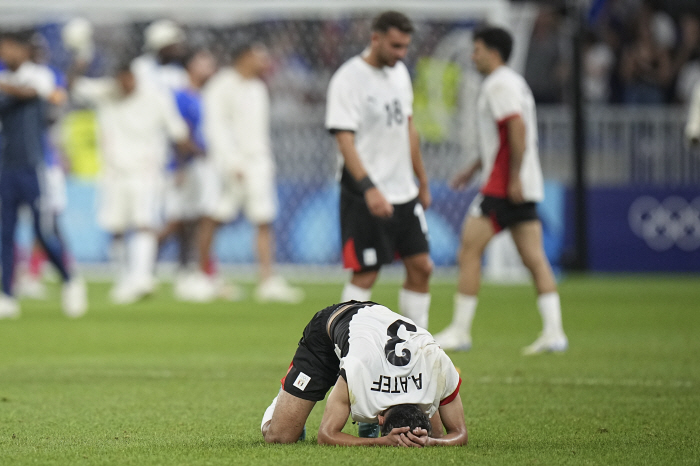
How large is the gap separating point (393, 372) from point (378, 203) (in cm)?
244

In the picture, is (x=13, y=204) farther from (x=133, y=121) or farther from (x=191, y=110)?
(x=191, y=110)

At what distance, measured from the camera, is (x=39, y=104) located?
1209 centimetres

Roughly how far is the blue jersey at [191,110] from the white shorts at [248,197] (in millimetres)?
821

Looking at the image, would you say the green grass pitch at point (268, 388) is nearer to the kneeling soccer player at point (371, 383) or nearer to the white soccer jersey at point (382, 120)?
the kneeling soccer player at point (371, 383)

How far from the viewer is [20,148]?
11914 mm

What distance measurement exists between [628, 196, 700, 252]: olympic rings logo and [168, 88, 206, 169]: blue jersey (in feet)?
21.0

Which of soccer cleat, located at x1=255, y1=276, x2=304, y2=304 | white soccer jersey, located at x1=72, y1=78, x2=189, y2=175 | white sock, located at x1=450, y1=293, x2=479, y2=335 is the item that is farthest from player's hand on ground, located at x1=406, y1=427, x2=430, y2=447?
white soccer jersey, located at x1=72, y1=78, x2=189, y2=175

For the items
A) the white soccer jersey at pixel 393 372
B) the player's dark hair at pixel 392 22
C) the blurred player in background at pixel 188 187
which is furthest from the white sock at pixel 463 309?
the blurred player in background at pixel 188 187

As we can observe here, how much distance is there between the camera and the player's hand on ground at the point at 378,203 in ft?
23.7

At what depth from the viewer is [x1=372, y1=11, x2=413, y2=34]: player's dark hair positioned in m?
7.73

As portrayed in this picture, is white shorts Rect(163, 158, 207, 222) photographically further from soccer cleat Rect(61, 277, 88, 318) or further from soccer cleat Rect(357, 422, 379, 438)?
soccer cleat Rect(357, 422, 379, 438)

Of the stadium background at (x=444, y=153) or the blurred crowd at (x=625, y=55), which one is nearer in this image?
the stadium background at (x=444, y=153)

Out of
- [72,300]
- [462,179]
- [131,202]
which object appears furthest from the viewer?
[131,202]

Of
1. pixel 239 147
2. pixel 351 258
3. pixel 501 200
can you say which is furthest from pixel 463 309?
pixel 239 147
